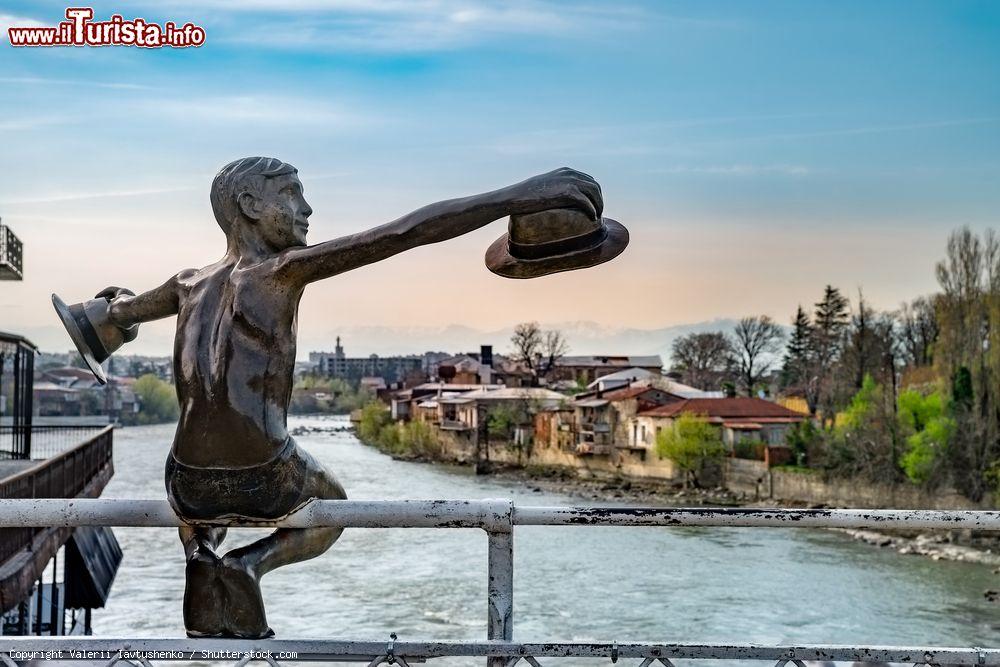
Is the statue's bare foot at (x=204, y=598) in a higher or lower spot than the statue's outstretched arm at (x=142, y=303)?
lower

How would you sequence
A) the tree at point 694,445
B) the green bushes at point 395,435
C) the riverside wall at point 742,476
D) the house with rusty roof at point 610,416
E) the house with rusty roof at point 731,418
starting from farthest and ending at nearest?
1. the green bushes at point 395,435
2. the house with rusty roof at point 610,416
3. the house with rusty roof at point 731,418
4. the tree at point 694,445
5. the riverside wall at point 742,476

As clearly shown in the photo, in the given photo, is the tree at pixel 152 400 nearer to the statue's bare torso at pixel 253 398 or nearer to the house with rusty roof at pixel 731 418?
the house with rusty roof at pixel 731 418

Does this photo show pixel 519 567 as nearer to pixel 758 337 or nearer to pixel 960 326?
pixel 960 326

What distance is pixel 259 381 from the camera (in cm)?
223

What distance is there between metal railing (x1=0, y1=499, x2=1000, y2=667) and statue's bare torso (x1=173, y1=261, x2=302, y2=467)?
7.1 inches

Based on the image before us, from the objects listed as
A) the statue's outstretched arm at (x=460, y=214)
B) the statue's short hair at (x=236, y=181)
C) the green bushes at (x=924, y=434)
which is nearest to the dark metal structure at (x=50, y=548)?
the statue's short hair at (x=236, y=181)

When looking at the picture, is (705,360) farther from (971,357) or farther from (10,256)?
(10,256)

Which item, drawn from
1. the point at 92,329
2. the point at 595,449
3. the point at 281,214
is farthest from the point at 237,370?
the point at 595,449

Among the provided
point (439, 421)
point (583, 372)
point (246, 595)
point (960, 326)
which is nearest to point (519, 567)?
point (960, 326)

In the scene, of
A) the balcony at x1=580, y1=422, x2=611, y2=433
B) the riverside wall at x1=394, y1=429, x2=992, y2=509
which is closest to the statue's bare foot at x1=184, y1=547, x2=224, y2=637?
the riverside wall at x1=394, y1=429, x2=992, y2=509

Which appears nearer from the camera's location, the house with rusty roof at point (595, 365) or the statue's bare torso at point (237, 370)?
the statue's bare torso at point (237, 370)

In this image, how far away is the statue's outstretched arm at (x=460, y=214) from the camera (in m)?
2.13

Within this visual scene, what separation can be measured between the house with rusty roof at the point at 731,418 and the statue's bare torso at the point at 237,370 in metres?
51.5

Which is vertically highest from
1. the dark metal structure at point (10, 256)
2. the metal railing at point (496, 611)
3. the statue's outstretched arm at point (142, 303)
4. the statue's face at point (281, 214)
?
the dark metal structure at point (10, 256)
